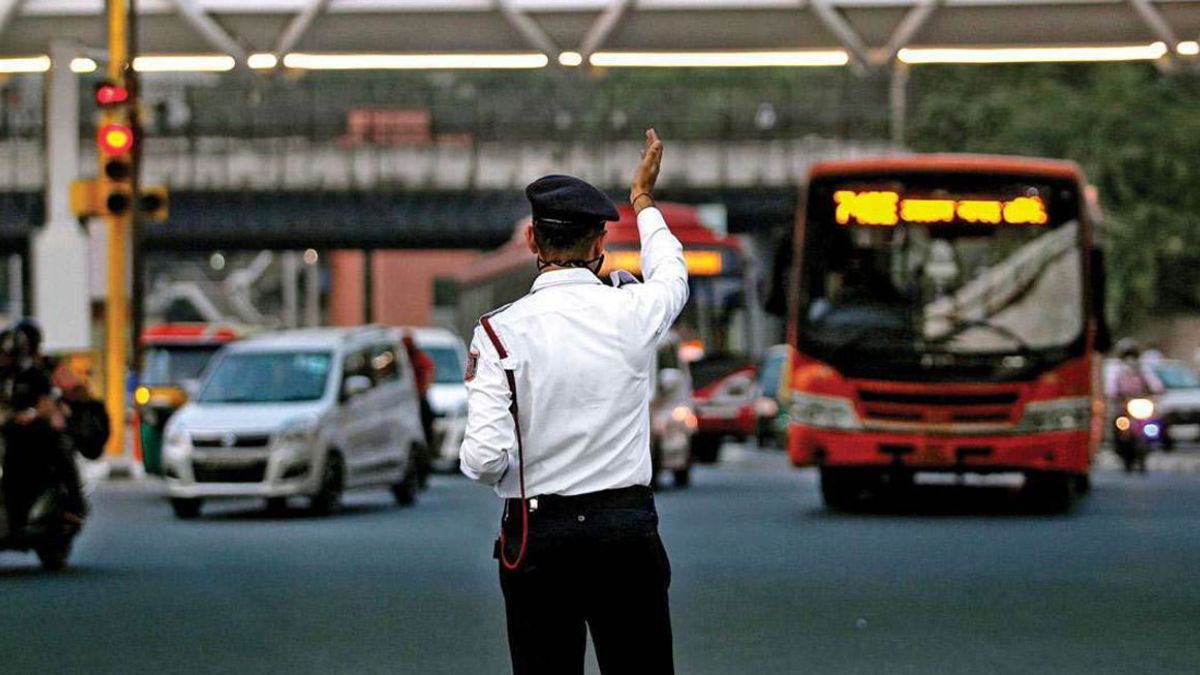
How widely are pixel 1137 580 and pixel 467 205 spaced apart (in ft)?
159

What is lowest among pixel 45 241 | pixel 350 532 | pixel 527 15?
pixel 350 532

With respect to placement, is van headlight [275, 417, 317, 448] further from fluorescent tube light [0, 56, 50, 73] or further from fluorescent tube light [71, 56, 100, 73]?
fluorescent tube light [71, 56, 100, 73]

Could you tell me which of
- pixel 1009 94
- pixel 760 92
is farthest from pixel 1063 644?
pixel 760 92

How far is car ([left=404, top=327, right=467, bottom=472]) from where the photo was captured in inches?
1230

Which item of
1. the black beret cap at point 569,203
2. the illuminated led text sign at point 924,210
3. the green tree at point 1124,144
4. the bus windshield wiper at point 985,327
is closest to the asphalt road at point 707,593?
the bus windshield wiper at point 985,327

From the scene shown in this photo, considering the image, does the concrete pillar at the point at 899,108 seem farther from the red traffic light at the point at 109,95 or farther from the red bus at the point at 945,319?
the red bus at the point at 945,319

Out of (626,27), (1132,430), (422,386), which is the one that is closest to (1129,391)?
(1132,430)

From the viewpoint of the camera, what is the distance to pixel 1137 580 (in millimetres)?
14898

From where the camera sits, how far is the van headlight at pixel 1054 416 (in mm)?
21016

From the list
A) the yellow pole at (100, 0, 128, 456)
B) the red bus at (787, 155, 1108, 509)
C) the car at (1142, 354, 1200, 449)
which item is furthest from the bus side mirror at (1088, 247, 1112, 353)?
the car at (1142, 354, 1200, 449)

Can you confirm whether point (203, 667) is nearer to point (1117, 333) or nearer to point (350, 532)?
point (350, 532)

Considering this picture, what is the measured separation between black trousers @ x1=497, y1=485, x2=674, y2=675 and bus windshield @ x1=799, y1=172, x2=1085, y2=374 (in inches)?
627

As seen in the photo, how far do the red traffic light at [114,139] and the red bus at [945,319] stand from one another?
8.77 meters

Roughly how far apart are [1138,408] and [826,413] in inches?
397
